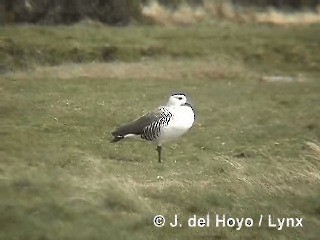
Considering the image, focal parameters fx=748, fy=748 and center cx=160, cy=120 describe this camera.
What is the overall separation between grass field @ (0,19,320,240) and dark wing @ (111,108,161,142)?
1.02 ft

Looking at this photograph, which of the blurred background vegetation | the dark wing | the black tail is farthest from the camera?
the blurred background vegetation

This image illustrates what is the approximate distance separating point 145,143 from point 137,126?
3.23 feet

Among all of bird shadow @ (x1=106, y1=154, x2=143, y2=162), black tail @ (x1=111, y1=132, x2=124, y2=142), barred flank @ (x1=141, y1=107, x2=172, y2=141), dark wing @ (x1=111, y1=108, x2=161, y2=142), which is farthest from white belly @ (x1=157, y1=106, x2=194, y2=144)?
black tail @ (x1=111, y1=132, x2=124, y2=142)

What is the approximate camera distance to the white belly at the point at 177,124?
538 inches

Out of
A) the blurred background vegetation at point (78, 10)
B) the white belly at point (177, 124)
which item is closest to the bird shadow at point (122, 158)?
the white belly at point (177, 124)

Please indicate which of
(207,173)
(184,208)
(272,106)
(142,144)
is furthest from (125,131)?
(272,106)

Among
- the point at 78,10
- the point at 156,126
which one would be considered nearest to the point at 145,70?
the point at 78,10

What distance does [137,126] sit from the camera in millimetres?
13852

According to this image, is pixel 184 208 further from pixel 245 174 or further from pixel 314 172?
pixel 314 172

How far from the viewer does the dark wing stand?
1380 cm

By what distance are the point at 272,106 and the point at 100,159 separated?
26.1 feet

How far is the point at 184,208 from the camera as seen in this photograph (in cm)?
1170

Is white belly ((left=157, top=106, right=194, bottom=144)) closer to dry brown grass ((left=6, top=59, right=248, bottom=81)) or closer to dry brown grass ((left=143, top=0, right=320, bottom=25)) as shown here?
dry brown grass ((left=6, top=59, right=248, bottom=81))

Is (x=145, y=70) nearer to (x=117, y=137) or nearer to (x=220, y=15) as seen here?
(x=117, y=137)
